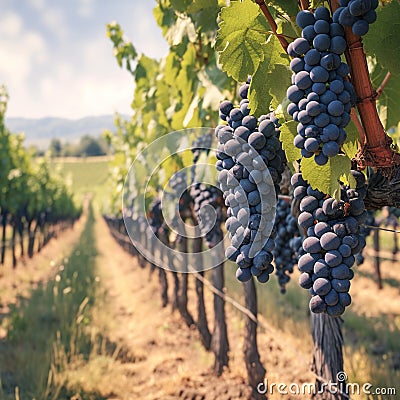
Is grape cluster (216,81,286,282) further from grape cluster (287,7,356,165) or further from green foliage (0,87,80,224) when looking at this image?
green foliage (0,87,80,224)

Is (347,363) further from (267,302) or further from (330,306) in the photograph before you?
(330,306)

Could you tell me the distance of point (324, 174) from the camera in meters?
1.49

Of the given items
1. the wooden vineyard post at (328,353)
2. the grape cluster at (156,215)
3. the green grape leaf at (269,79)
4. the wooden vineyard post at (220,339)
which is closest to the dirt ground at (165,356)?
the wooden vineyard post at (220,339)

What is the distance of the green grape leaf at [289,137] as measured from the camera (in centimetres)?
153

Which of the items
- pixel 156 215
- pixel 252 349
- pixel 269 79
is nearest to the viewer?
pixel 269 79

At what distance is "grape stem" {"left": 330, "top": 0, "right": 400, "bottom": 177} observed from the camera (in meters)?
1.30

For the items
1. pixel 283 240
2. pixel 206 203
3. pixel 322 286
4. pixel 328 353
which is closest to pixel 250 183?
pixel 322 286

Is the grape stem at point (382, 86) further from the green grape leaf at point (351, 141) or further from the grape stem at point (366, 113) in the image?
the green grape leaf at point (351, 141)

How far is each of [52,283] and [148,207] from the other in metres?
5.33

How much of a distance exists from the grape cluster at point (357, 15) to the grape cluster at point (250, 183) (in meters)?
0.60

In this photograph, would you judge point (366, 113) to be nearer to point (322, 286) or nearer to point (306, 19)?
point (306, 19)

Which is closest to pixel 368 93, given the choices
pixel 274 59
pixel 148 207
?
pixel 274 59

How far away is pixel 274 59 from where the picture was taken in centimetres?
164

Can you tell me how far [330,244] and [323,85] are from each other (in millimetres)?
532
